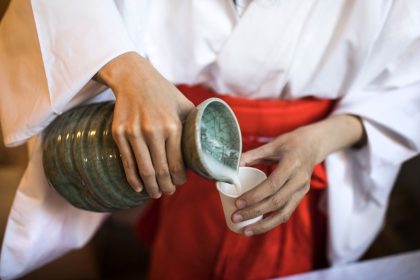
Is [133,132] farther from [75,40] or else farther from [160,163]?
[75,40]

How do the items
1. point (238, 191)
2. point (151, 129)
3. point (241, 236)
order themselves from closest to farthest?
point (151, 129) → point (238, 191) → point (241, 236)

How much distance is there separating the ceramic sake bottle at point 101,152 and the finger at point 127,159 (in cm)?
2

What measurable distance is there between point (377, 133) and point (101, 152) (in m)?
0.52

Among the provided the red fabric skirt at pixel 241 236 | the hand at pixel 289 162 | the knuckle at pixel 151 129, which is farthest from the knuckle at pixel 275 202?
the knuckle at pixel 151 129

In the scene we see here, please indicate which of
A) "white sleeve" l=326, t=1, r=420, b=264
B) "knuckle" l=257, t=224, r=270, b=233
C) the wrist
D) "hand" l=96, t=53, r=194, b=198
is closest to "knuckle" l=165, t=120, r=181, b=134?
"hand" l=96, t=53, r=194, b=198

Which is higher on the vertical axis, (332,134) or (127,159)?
(127,159)

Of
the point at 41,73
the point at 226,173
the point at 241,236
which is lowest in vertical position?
the point at 241,236

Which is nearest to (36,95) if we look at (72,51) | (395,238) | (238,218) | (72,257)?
(72,51)

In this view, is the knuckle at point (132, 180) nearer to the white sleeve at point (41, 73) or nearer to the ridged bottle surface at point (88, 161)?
the ridged bottle surface at point (88, 161)

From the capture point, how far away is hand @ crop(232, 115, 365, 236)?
0.63 meters

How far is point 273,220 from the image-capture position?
2.20 feet

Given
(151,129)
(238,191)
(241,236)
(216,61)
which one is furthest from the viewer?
(241,236)

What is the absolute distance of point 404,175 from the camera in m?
1.61

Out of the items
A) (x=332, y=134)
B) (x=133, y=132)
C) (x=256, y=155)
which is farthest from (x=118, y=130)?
(x=332, y=134)
